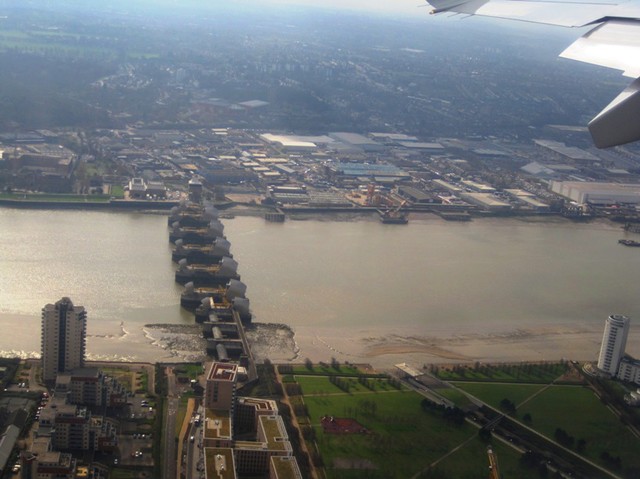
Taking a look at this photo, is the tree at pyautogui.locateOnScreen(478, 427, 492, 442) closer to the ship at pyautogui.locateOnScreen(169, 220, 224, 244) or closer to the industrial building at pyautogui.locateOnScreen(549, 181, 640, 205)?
the ship at pyautogui.locateOnScreen(169, 220, 224, 244)

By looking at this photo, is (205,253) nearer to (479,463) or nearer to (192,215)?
(192,215)

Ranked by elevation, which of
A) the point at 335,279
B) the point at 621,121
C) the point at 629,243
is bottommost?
the point at 629,243

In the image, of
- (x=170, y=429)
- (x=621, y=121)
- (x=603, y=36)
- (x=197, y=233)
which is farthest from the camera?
(x=197, y=233)

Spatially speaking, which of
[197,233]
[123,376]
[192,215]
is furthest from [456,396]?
[192,215]

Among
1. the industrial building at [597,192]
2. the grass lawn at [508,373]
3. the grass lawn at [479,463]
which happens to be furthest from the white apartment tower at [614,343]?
the industrial building at [597,192]

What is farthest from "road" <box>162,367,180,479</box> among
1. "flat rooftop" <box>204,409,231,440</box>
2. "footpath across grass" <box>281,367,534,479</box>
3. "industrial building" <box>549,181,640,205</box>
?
"industrial building" <box>549,181,640,205</box>

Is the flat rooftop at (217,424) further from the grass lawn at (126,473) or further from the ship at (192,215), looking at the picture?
the ship at (192,215)
